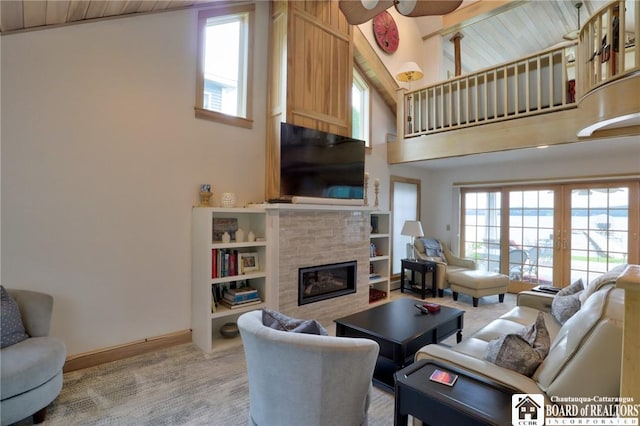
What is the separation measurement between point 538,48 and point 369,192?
4779 millimetres

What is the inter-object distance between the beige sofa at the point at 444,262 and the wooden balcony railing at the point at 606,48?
287 centimetres

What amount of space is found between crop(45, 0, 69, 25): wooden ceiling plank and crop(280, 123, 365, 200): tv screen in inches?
77.6

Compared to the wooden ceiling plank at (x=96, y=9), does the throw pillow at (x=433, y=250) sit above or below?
below

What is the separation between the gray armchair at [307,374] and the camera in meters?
1.45

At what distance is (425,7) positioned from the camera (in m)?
2.46

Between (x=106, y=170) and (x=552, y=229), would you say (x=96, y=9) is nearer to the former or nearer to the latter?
(x=106, y=170)

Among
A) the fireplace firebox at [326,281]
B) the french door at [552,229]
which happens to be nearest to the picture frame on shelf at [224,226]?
the fireplace firebox at [326,281]

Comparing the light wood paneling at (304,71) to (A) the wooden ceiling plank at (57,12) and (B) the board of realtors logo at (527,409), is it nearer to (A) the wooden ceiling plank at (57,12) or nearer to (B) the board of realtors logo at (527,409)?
(A) the wooden ceiling plank at (57,12)

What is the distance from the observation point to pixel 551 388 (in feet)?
4.57

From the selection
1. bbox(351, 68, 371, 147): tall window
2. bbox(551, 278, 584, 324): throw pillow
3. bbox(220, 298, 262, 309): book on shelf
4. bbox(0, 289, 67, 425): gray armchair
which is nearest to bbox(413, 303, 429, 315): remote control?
bbox(551, 278, 584, 324): throw pillow

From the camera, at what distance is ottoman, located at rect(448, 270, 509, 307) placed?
4.59 metres

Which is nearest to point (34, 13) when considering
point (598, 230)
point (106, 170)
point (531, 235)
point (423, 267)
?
point (106, 170)

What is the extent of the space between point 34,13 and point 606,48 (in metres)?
4.69

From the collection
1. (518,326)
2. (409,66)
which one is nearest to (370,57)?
(409,66)
